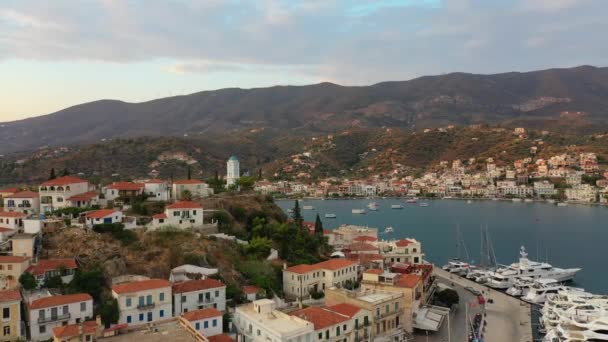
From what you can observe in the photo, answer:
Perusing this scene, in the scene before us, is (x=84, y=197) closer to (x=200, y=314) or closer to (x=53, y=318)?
(x=53, y=318)

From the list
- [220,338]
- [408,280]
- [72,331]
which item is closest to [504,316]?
[408,280]

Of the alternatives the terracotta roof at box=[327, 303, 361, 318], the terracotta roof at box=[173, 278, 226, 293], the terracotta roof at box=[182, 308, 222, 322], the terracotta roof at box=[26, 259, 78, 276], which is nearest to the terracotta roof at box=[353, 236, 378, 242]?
the terracotta roof at box=[327, 303, 361, 318]

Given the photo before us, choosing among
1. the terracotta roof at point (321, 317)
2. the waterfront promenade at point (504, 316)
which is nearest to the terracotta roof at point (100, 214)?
the terracotta roof at point (321, 317)

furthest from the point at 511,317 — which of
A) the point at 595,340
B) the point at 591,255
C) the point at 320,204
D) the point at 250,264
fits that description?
the point at 320,204

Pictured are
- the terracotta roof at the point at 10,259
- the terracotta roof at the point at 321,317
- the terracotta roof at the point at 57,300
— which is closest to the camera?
the terracotta roof at the point at 57,300

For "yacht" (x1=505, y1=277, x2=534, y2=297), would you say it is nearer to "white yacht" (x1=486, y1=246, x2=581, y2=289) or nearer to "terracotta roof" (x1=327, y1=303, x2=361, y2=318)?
"white yacht" (x1=486, y1=246, x2=581, y2=289)

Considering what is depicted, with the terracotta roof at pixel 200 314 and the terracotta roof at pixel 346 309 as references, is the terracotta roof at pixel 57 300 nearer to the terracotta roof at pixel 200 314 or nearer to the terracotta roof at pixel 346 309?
the terracotta roof at pixel 200 314

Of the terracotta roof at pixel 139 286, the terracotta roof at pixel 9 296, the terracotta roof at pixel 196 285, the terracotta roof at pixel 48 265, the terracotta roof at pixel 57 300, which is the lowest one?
the terracotta roof at pixel 196 285
